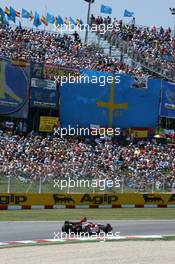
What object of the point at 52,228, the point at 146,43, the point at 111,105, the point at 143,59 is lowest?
the point at 52,228

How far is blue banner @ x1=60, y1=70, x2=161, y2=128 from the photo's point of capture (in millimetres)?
33688

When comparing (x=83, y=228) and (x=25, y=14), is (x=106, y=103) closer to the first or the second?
(x=25, y=14)

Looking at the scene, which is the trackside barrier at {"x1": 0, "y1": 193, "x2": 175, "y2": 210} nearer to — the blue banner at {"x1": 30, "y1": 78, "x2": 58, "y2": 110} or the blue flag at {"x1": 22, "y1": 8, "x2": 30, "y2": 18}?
the blue banner at {"x1": 30, "y1": 78, "x2": 58, "y2": 110}

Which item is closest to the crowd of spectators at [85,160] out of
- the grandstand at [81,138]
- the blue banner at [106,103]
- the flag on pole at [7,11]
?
the grandstand at [81,138]

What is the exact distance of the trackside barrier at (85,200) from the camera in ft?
78.3

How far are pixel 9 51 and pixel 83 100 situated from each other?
4.61 m

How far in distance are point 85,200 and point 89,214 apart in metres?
2.22

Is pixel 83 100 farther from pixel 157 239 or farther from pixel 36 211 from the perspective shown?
pixel 157 239

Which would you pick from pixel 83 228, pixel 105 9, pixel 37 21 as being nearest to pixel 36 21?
pixel 37 21

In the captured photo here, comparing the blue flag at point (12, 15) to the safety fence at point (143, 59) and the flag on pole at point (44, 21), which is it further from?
the safety fence at point (143, 59)

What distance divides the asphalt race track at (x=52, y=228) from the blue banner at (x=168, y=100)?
1570 cm

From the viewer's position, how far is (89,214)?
2333 centimetres

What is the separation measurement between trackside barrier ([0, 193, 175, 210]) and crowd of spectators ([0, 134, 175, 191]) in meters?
0.89

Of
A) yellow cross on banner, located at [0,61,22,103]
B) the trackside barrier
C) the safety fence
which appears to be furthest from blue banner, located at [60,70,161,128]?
the trackside barrier
